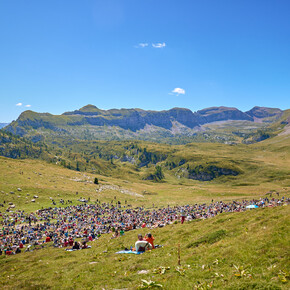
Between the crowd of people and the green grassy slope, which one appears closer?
the green grassy slope

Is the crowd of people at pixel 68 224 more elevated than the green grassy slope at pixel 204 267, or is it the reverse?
the green grassy slope at pixel 204 267

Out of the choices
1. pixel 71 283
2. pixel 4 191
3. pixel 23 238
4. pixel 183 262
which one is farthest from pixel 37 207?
pixel 183 262

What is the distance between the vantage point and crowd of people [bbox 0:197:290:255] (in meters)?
38.4

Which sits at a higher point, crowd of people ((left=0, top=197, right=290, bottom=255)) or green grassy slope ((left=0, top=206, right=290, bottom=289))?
green grassy slope ((left=0, top=206, right=290, bottom=289))

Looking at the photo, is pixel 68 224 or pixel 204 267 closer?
pixel 204 267

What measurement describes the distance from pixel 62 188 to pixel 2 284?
87.3 metres

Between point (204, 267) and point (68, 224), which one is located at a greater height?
point (204, 267)

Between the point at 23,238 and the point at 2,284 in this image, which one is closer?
the point at 2,284

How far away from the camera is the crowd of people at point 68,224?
126ft

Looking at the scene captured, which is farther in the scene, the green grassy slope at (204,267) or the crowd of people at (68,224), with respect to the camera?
the crowd of people at (68,224)

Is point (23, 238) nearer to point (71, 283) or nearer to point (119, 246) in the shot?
point (119, 246)

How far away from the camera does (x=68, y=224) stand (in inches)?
2192

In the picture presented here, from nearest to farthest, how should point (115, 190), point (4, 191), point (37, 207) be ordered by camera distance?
point (37, 207), point (4, 191), point (115, 190)

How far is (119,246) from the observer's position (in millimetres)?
25828
